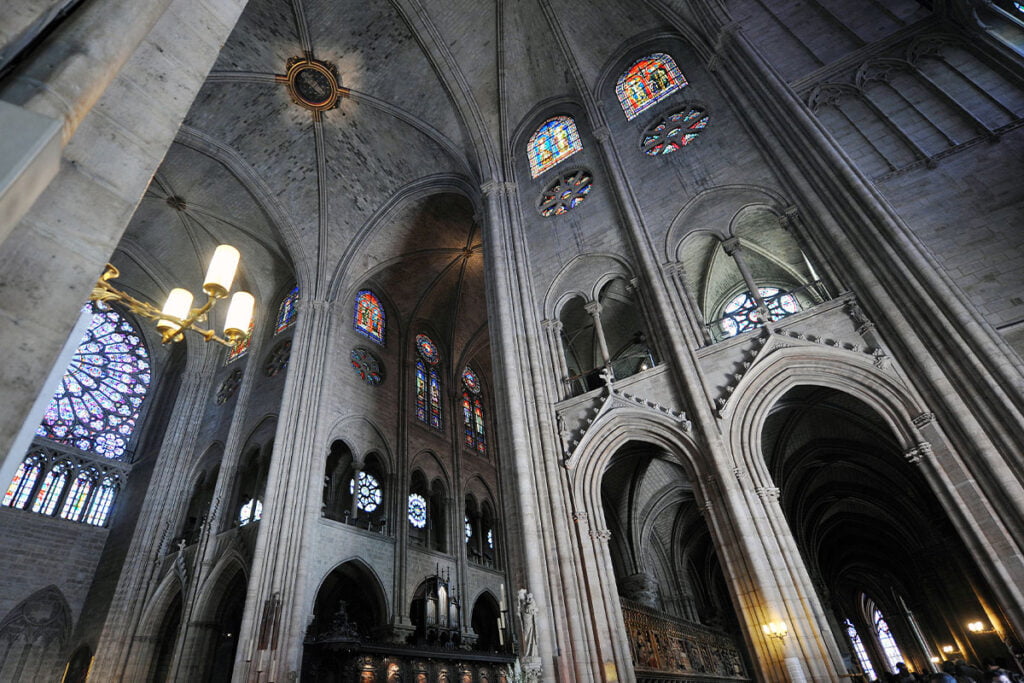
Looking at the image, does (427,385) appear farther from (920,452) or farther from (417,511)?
(920,452)

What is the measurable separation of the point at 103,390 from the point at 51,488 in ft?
13.3

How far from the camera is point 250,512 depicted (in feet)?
49.2

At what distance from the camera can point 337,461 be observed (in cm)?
1677

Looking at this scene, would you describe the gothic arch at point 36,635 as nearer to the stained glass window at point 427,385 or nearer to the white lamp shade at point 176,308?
the stained glass window at point 427,385

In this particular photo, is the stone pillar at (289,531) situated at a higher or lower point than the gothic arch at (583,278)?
lower

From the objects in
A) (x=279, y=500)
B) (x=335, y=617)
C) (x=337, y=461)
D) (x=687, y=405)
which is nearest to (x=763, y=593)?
(x=687, y=405)

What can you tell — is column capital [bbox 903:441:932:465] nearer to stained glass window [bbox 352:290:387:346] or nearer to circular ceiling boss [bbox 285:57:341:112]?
stained glass window [bbox 352:290:387:346]

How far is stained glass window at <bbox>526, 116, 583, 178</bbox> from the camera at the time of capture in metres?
14.3

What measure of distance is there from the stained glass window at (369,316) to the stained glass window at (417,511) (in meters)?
5.66

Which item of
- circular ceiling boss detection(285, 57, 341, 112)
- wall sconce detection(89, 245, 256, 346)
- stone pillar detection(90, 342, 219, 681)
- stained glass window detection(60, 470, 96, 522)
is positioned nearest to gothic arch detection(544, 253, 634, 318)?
wall sconce detection(89, 245, 256, 346)

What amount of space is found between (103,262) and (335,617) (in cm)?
1048

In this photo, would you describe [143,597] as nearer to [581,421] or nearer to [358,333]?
[358,333]

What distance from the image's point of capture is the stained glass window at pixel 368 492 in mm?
16094

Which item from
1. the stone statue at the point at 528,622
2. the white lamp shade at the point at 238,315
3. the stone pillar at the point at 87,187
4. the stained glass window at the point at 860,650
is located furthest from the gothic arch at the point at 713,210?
the stained glass window at the point at 860,650
